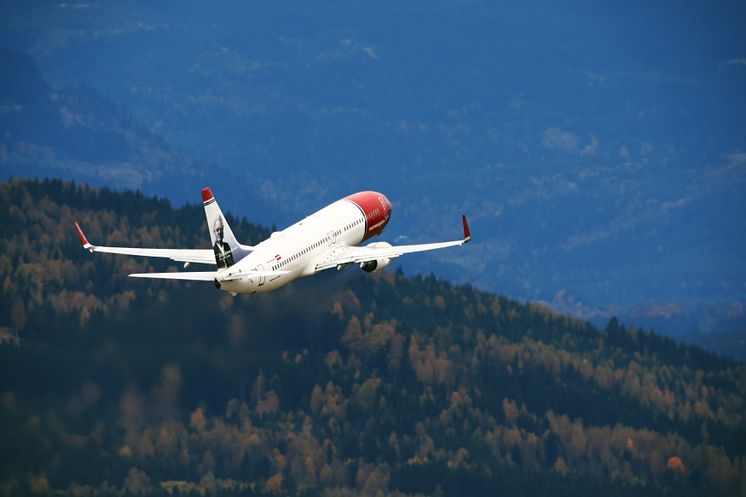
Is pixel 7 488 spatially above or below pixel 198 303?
below

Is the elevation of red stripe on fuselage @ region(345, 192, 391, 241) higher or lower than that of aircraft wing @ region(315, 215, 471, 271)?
higher

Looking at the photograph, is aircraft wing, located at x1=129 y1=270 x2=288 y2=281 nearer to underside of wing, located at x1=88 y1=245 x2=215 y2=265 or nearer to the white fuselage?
the white fuselage

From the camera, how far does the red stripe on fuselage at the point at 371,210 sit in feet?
496

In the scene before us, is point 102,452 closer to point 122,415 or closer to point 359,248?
point 122,415

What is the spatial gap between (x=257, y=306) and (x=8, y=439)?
3243 cm

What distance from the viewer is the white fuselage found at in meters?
131

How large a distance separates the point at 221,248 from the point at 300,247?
762 centimetres

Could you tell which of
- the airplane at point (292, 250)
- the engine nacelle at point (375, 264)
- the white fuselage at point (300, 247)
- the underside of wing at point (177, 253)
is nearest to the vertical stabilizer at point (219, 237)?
the airplane at point (292, 250)

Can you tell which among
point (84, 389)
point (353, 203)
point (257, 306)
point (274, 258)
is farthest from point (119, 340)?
point (274, 258)

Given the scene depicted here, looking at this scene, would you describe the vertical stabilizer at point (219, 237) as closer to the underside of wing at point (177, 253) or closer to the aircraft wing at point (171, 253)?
the aircraft wing at point (171, 253)

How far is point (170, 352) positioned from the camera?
182000mm

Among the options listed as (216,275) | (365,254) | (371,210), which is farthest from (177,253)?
(371,210)

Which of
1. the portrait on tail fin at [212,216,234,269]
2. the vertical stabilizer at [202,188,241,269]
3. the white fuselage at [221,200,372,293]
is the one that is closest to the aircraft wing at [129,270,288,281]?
the white fuselage at [221,200,372,293]

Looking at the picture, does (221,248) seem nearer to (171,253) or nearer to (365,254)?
(171,253)
